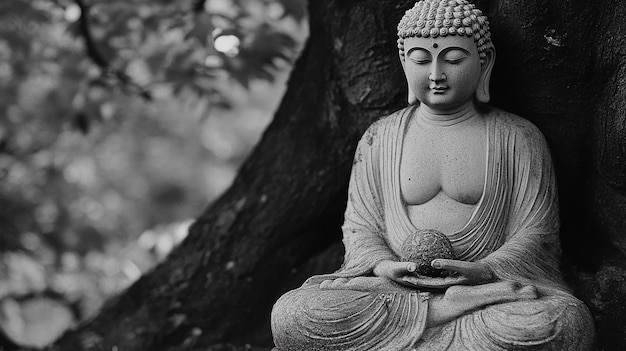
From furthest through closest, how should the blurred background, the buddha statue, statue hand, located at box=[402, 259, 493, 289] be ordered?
the blurred background → statue hand, located at box=[402, 259, 493, 289] → the buddha statue

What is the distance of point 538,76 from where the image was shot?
24.4 feet

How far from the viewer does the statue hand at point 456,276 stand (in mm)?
6453

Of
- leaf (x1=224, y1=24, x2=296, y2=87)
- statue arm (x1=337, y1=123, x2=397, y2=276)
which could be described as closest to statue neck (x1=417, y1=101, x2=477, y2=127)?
statue arm (x1=337, y1=123, x2=397, y2=276)

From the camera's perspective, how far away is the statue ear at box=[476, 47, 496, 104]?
23.6 ft

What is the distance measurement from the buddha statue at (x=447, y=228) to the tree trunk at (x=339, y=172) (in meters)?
0.37

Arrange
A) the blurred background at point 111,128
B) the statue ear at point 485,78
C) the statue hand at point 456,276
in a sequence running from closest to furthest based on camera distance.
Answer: the statue hand at point 456,276, the statue ear at point 485,78, the blurred background at point 111,128

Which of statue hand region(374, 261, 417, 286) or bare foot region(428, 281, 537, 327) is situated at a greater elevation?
statue hand region(374, 261, 417, 286)

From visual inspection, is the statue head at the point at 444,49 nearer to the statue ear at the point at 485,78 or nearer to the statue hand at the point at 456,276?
the statue ear at the point at 485,78

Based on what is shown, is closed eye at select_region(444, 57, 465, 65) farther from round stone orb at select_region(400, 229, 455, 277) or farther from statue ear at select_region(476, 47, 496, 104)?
round stone orb at select_region(400, 229, 455, 277)

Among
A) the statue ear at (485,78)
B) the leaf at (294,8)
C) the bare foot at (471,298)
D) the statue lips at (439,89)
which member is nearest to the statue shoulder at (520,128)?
the statue ear at (485,78)

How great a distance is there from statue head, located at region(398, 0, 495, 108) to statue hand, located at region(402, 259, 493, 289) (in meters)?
1.02

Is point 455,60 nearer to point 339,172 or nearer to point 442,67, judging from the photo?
point 442,67

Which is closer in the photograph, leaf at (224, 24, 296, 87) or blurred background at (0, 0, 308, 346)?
leaf at (224, 24, 296, 87)

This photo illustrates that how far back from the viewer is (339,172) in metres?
8.66
